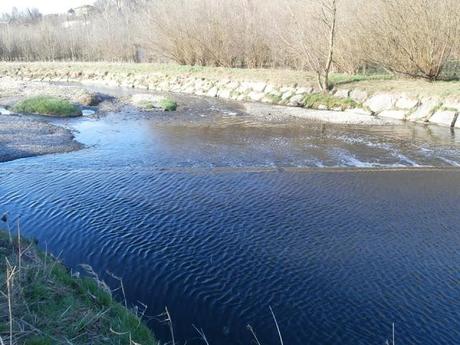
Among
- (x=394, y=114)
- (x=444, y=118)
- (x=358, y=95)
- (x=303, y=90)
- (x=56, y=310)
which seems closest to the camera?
(x=56, y=310)

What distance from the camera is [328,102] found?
23078 mm

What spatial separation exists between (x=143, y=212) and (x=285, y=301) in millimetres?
4156

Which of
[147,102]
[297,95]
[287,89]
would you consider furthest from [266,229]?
[287,89]

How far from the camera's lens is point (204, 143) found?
15.8 meters

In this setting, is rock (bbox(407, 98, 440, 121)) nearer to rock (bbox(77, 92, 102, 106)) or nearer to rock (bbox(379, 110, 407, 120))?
rock (bbox(379, 110, 407, 120))

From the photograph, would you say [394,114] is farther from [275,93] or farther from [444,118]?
[275,93]

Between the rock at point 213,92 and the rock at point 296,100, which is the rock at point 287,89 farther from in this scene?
the rock at point 213,92

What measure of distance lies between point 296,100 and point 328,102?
6.66 ft

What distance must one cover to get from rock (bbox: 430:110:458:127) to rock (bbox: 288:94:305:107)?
7.30m

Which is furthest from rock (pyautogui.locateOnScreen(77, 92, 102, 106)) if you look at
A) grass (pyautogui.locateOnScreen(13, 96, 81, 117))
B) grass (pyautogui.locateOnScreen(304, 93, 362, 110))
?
grass (pyautogui.locateOnScreen(304, 93, 362, 110))

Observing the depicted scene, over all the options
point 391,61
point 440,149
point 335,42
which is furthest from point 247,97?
point 440,149

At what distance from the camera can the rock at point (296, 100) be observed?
24203mm

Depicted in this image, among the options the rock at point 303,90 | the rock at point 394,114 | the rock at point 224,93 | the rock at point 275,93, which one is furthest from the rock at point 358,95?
the rock at point 224,93

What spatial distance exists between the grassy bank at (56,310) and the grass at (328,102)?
18647mm
